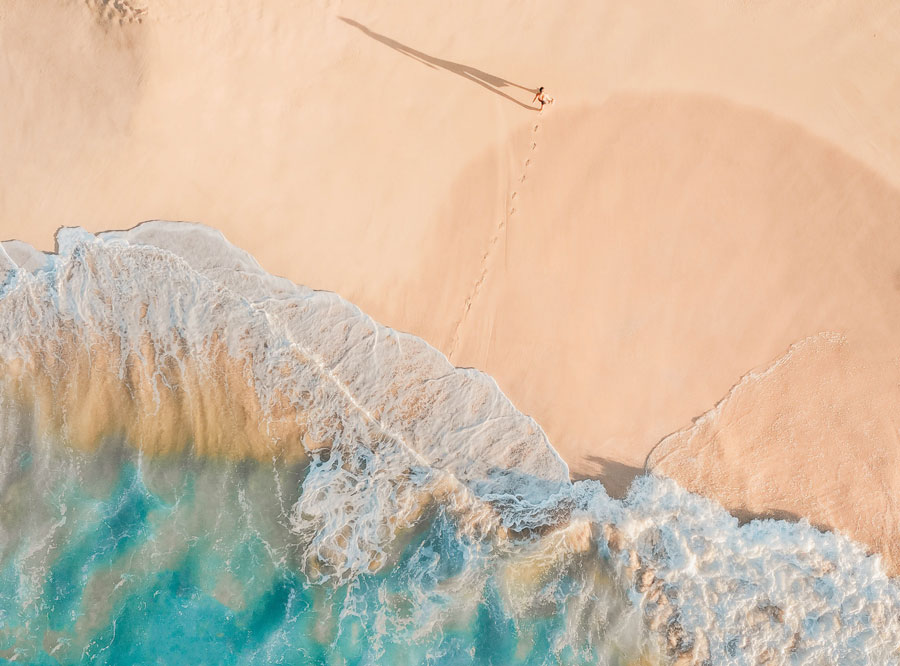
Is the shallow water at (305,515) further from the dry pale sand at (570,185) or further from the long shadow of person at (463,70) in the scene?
the long shadow of person at (463,70)

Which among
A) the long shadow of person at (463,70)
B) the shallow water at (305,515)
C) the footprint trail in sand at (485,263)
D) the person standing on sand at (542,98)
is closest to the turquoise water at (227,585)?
the shallow water at (305,515)

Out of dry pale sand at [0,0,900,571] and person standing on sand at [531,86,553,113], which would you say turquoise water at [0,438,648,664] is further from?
person standing on sand at [531,86,553,113]

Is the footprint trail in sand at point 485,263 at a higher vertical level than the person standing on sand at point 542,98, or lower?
lower

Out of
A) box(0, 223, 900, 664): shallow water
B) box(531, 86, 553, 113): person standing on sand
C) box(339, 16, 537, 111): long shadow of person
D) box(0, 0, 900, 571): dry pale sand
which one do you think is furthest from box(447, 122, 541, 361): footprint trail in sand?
box(339, 16, 537, 111): long shadow of person

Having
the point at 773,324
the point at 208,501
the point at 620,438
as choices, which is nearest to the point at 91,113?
the point at 208,501

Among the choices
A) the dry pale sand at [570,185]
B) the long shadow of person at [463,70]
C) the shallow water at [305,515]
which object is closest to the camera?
the shallow water at [305,515]

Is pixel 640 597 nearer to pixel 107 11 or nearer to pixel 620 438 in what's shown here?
pixel 620 438

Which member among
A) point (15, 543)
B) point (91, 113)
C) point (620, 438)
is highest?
point (91, 113)
